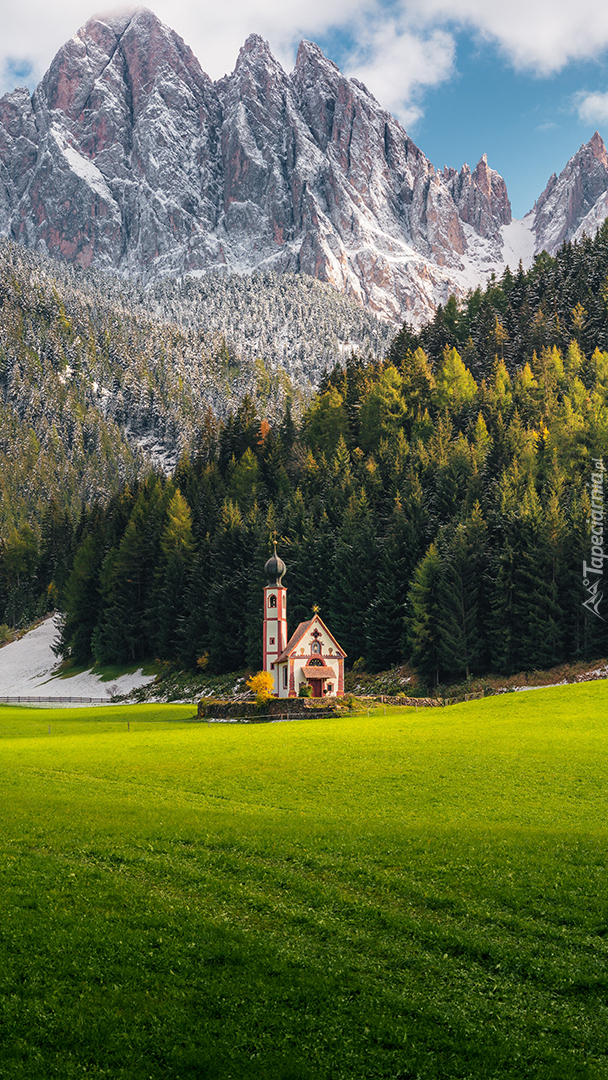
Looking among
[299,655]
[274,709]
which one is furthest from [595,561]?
[274,709]

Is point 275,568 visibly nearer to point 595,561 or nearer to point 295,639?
point 295,639

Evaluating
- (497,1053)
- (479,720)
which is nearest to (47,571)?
(479,720)

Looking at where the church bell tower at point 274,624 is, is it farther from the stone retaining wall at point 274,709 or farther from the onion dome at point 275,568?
the stone retaining wall at point 274,709

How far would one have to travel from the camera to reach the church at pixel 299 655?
207 ft

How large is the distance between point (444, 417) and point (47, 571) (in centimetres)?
8189

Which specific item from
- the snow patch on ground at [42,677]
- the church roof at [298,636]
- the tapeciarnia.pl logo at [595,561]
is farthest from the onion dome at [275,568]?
the tapeciarnia.pl logo at [595,561]

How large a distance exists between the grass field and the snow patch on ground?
63368 mm

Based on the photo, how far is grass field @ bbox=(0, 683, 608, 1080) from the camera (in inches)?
371

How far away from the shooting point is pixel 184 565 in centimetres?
9231

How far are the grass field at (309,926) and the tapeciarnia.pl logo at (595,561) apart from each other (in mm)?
34927

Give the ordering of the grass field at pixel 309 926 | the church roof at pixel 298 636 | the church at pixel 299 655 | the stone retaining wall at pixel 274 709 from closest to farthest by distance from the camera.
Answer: the grass field at pixel 309 926
the stone retaining wall at pixel 274 709
the church at pixel 299 655
the church roof at pixel 298 636

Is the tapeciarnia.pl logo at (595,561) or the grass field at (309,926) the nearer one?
the grass field at (309,926)

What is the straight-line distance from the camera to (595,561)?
199 ft

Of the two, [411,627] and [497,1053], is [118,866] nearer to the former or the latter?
[497,1053]
